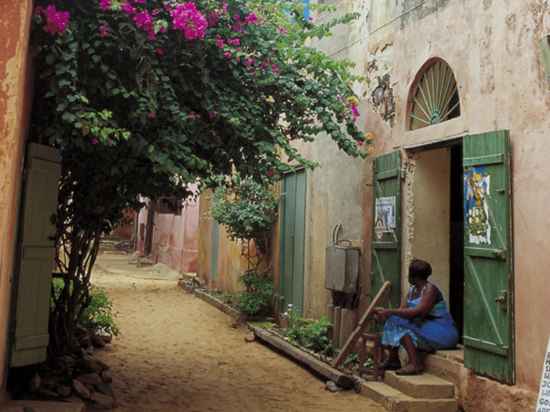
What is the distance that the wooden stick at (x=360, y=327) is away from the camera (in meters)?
6.94

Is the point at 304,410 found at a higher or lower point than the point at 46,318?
lower

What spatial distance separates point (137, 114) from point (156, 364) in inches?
167

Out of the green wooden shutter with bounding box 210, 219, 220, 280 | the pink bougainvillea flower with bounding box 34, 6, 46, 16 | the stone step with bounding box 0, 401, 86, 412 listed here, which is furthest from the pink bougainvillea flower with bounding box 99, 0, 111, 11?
the green wooden shutter with bounding box 210, 219, 220, 280

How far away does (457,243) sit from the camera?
7.80 meters

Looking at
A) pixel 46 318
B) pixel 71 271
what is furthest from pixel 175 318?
pixel 46 318

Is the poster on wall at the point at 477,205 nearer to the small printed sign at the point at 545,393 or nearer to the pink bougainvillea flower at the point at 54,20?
the small printed sign at the point at 545,393

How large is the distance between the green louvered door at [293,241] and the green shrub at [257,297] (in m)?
0.45

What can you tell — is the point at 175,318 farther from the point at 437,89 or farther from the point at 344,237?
the point at 437,89

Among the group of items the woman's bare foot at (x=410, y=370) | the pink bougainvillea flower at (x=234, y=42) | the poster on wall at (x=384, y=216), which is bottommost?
the woman's bare foot at (x=410, y=370)

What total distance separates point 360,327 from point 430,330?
82 cm

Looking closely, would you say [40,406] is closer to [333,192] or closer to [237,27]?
[237,27]

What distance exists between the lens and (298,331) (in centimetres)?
909

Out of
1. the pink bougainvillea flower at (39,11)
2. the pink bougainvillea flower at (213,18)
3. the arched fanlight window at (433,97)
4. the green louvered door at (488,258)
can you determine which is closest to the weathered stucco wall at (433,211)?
the arched fanlight window at (433,97)

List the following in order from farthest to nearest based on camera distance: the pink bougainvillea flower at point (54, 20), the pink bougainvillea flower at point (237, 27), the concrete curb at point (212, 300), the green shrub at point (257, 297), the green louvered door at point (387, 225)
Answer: the concrete curb at point (212, 300) → the green shrub at point (257, 297) → the green louvered door at point (387, 225) → the pink bougainvillea flower at point (237, 27) → the pink bougainvillea flower at point (54, 20)
